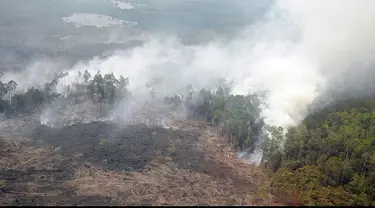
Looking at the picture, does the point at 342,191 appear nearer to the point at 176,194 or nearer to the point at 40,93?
the point at 176,194

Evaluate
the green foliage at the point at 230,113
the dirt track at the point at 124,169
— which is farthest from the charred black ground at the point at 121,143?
the green foliage at the point at 230,113

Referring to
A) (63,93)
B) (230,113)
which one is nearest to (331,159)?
(230,113)

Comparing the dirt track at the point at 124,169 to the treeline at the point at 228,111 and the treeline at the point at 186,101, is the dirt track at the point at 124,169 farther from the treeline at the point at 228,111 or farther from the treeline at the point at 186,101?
the treeline at the point at 186,101

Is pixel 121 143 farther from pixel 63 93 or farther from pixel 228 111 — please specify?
pixel 63 93

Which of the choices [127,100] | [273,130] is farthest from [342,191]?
[127,100]

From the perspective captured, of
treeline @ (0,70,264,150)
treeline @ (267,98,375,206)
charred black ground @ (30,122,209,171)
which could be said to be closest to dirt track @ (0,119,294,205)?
charred black ground @ (30,122,209,171)

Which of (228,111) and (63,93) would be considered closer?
(228,111)

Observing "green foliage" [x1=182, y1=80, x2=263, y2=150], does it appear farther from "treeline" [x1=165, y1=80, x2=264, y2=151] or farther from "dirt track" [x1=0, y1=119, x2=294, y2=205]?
"dirt track" [x1=0, y1=119, x2=294, y2=205]
